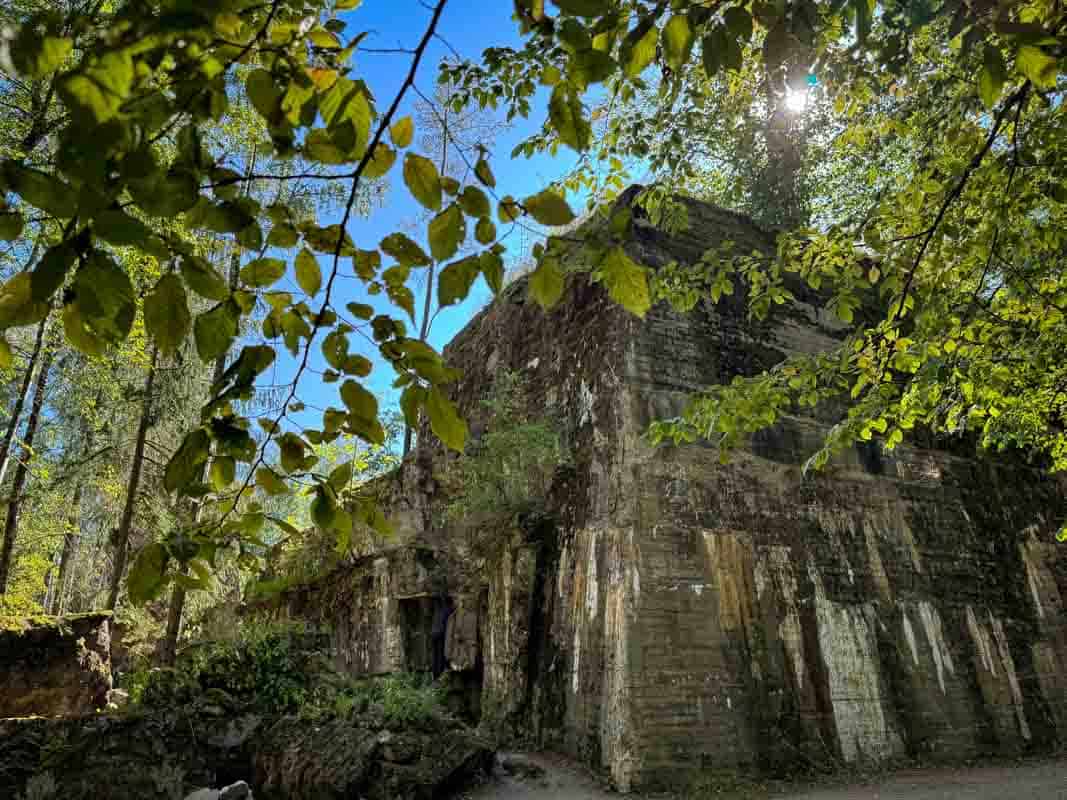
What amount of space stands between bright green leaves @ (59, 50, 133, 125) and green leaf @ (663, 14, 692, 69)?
1115mm

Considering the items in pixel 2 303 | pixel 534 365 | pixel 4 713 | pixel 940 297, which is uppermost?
pixel 534 365

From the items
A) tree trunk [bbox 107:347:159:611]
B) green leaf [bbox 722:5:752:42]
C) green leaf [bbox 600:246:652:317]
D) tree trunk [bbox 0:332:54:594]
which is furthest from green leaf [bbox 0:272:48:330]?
tree trunk [bbox 107:347:159:611]

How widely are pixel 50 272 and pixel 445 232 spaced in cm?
62

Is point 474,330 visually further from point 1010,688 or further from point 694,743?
point 1010,688

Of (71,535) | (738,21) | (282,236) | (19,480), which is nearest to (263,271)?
(282,236)

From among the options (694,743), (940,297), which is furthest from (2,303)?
(694,743)

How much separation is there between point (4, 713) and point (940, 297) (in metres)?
10.5

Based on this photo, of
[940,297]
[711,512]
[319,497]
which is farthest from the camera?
[711,512]

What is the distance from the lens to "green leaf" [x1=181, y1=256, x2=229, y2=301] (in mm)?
1258

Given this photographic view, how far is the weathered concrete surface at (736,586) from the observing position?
7.05 m

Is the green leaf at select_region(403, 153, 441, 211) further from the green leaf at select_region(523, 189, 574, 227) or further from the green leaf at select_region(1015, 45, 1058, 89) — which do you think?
the green leaf at select_region(1015, 45, 1058, 89)

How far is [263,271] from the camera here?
59.9 inches

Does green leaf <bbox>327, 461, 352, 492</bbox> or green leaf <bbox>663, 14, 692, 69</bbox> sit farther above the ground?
green leaf <bbox>663, 14, 692, 69</bbox>

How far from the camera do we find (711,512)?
784 centimetres
